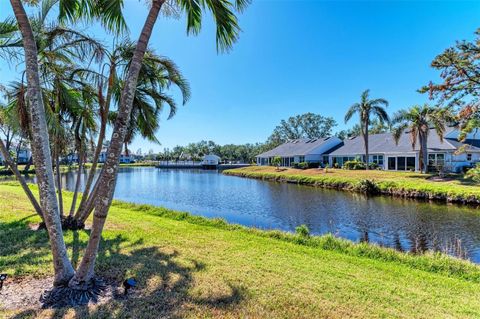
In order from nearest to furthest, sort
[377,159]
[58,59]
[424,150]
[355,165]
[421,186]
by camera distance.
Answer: [58,59] → [421,186] → [424,150] → [355,165] → [377,159]

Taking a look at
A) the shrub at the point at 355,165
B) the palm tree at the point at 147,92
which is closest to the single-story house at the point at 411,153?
the shrub at the point at 355,165

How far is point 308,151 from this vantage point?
43125mm

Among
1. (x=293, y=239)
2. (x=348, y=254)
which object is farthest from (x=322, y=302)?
(x=293, y=239)

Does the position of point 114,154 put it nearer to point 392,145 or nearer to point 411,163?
point 411,163

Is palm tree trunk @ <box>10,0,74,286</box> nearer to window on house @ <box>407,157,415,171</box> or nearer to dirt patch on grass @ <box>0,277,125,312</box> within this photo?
dirt patch on grass @ <box>0,277,125,312</box>

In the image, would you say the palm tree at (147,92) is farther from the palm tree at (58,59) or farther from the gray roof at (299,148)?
the gray roof at (299,148)

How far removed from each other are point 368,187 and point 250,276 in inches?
797

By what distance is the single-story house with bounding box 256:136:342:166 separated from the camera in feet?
140

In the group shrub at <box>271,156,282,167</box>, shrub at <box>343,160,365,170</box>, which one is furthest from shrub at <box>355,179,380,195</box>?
shrub at <box>271,156,282,167</box>

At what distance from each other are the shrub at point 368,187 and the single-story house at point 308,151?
19.1 metres

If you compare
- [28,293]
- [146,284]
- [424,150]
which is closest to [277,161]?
[424,150]

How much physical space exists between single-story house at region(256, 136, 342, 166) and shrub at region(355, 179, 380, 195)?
19.1m

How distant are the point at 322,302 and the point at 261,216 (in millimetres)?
10868

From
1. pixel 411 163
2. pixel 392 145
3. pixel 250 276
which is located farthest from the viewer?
Result: pixel 392 145
